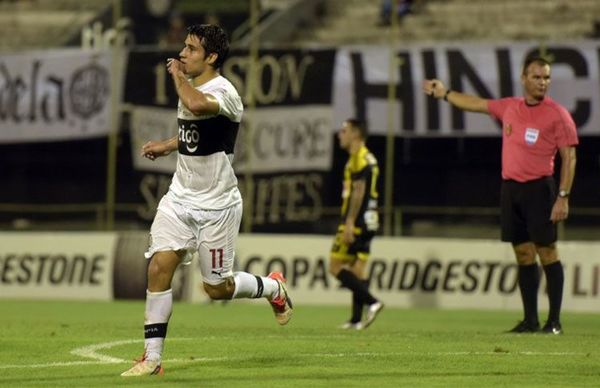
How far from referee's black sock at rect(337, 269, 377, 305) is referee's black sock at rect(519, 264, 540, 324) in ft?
7.16

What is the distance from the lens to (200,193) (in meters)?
10.8

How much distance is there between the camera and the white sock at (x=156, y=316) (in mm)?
10305

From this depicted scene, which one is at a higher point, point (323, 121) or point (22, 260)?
point (323, 121)

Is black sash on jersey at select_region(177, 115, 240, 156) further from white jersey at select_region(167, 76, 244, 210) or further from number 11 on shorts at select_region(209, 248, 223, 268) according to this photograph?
number 11 on shorts at select_region(209, 248, 223, 268)

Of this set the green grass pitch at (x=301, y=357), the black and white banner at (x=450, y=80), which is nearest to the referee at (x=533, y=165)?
the green grass pitch at (x=301, y=357)

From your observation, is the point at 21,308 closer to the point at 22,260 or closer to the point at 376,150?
the point at 22,260

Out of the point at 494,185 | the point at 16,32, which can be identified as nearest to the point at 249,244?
the point at 494,185

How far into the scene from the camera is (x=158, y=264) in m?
10.5

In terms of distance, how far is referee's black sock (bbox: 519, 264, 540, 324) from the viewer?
14.5 m

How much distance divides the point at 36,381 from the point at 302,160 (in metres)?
15.3

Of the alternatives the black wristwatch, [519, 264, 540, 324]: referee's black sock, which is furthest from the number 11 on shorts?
[519, 264, 540, 324]: referee's black sock

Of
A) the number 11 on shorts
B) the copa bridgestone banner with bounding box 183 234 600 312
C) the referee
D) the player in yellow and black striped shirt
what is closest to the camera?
the number 11 on shorts

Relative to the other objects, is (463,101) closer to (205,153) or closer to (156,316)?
(205,153)

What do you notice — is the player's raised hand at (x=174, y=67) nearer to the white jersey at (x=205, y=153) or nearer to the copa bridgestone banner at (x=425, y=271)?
the white jersey at (x=205, y=153)
